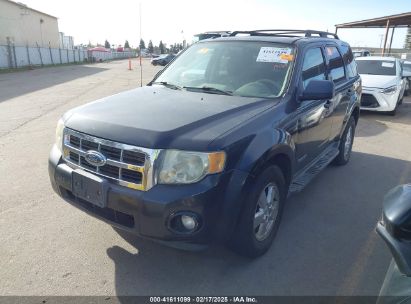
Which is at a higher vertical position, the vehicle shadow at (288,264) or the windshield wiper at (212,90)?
the windshield wiper at (212,90)

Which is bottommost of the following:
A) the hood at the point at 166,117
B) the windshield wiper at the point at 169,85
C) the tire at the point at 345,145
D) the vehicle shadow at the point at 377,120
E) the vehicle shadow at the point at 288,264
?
the vehicle shadow at the point at 377,120

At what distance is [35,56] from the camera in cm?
3653

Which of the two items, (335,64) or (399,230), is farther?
(335,64)

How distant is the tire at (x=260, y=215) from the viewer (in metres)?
2.80

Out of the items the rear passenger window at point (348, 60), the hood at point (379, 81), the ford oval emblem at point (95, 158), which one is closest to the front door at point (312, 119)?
the rear passenger window at point (348, 60)

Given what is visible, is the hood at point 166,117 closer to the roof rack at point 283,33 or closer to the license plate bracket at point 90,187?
the license plate bracket at point 90,187

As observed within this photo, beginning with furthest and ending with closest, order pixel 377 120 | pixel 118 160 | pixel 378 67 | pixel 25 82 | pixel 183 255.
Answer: pixel 25 82
pixel 378 67
pixel 377 120
pixel 183 255
pixel 118 160

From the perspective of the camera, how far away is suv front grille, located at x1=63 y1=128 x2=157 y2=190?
8.32ft

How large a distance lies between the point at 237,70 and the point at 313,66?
3.15ft

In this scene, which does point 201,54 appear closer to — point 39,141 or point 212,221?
point 212,221

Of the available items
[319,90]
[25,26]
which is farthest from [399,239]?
[25,26]

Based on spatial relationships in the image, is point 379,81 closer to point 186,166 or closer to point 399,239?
point 186,166

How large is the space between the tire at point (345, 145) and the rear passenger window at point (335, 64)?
914 millimetres

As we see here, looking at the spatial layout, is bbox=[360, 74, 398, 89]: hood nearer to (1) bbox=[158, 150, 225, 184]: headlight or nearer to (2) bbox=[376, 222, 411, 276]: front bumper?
(1) bbox=[158, 150, 225, 184]: headlight
